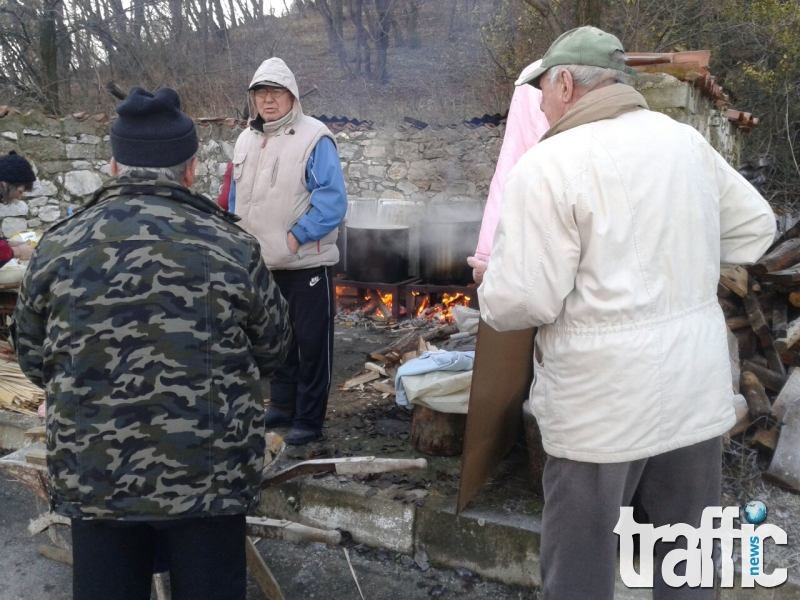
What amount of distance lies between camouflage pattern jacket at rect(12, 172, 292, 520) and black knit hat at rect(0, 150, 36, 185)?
10.7ft

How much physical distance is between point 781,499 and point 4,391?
5.18 metres

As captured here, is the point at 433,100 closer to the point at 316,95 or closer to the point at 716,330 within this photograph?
the point at 316,95

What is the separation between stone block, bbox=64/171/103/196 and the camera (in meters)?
8.56

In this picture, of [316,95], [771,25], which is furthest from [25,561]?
[316,95]

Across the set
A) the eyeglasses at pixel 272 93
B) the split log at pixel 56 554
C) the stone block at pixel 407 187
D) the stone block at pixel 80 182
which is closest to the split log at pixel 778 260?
the eyeglasses at pixel 272 93

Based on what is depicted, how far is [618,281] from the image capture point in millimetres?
1978

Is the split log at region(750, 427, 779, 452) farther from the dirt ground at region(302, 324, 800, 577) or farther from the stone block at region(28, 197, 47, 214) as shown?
the stone block at region(28, 197, 47, 214)

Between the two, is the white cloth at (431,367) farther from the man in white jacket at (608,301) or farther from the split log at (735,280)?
the split log at (735,280)

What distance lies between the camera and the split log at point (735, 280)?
4.45m

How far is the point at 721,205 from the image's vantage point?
2307 mm

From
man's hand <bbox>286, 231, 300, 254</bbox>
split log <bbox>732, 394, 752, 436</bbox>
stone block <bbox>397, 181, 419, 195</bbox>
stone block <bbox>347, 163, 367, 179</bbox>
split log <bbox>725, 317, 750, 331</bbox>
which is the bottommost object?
split log <bbox>732, 394, 752, 436</bbox>

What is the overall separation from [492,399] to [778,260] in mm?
2679

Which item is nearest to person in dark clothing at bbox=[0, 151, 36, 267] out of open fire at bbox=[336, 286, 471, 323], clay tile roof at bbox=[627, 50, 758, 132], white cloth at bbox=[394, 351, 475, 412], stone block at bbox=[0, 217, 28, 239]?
white cloth at bbox=[394, 351, 475, 412]

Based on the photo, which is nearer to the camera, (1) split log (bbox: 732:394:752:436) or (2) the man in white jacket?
(2) the man in white jacket
